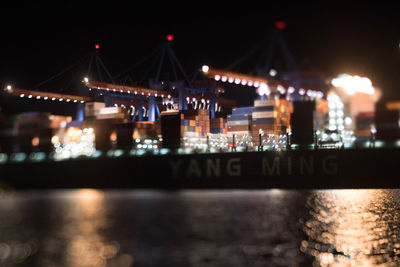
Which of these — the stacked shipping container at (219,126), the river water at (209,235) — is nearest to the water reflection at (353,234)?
the river water at (209,235)

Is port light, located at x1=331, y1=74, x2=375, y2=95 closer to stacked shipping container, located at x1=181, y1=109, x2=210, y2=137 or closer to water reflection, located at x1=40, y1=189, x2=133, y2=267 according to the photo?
stacked shipping container, located at x1=181, y1=109, x2=210, y2=137

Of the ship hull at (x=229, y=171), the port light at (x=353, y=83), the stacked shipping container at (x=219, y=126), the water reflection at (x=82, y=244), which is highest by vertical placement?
the port light at (x=353, y=83)

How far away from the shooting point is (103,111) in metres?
44.0

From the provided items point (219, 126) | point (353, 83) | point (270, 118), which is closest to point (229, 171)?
point (270, 118)

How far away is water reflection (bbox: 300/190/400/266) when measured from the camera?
34.3 ft

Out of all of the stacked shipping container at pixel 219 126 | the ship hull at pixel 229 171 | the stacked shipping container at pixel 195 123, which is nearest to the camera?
the ship hull at pixel 229 171

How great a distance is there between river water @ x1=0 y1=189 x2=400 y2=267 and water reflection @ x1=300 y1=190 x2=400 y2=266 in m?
0.02

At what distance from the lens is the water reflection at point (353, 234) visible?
34.3 ft

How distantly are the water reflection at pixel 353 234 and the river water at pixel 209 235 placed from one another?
21 millimetres

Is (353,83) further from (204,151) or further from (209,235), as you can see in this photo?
(209,235)

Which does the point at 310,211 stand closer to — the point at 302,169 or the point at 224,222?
the point at 224,222

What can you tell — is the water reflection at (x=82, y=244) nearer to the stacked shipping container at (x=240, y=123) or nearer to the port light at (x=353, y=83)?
the port light at (x=353, y=83)

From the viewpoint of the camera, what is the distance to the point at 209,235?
1352 cm

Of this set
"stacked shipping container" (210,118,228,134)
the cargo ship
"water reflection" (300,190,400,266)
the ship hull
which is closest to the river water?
"water reflection" (300,190,400,266)
